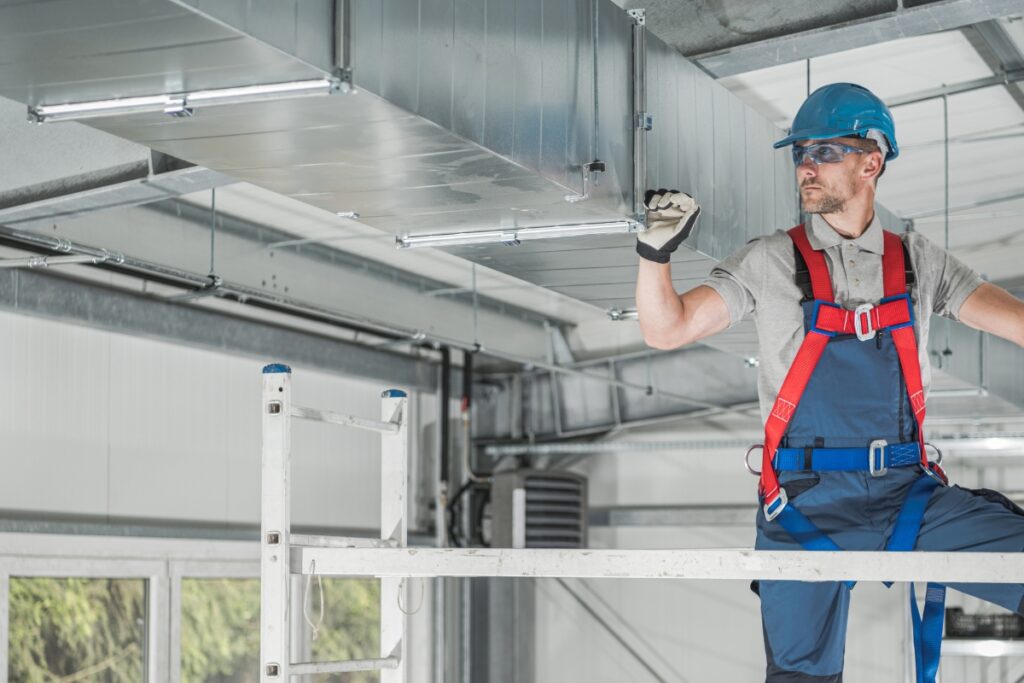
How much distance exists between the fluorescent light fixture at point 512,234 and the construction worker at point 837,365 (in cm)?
126

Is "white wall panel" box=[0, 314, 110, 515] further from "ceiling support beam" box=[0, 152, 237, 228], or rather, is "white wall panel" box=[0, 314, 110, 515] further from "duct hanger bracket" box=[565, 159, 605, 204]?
"duct hanger bracket" box=[565, 159, 605, 204]

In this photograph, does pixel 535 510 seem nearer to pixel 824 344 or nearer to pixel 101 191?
pixel 101 191

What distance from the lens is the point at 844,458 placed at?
9.16 feet

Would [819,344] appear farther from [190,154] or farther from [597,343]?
[597,343]

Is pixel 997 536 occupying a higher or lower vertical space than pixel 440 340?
lower

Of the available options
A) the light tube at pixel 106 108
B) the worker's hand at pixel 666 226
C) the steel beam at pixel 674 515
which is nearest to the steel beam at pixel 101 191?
the light tube at pixel 106 108

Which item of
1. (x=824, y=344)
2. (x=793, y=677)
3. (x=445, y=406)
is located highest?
(x=445, y=406)

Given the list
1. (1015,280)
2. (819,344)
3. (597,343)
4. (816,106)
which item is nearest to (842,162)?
(816,106)

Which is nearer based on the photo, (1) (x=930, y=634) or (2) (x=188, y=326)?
(1) (x=930, y=634)

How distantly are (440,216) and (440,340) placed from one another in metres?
4.58

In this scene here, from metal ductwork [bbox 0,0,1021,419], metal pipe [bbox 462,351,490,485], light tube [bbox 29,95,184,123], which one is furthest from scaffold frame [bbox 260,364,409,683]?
metal pipe [bbox 462,351,490,485]

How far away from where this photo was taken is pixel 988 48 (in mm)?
5762

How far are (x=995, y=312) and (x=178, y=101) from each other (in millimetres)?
1854

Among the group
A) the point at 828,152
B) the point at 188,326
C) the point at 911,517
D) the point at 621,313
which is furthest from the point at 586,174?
the point at 188,326
